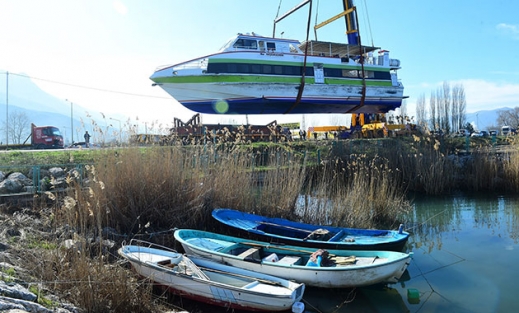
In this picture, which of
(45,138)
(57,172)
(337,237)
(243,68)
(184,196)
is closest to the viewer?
(337,237)

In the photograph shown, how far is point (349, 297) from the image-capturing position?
664 centimetres

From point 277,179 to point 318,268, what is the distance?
14.3ft

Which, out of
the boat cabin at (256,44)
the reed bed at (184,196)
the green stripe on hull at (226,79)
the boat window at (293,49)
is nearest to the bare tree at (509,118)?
the boat window at (293,49)

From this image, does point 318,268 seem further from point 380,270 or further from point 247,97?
point 247,97

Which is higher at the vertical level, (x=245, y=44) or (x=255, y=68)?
(x=245, y=44)

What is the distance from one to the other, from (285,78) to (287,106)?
1995mm

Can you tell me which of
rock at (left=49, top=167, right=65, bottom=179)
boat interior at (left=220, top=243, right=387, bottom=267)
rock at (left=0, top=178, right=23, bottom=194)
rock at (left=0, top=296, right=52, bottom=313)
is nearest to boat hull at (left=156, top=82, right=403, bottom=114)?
rock at (left=49, top=167, right=65, bottom=179)

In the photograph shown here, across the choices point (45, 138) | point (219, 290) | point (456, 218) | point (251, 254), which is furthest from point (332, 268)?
point (45, 138)

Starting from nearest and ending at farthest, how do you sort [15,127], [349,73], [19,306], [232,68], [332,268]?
1. [19,306]
2. [332,268]
3. [232,68]
4. [349,73]
5. [15,127]

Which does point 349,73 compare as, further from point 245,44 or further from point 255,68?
point 245,44

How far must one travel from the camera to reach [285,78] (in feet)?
74.1

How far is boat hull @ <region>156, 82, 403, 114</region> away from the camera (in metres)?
21.0

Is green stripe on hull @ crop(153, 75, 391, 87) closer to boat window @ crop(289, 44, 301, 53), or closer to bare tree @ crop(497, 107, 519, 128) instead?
boat window @ crop(289, 44, 301, 53)

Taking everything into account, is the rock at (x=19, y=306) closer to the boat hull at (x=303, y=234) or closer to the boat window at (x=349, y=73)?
the boat hull at (x=303, y=234)
